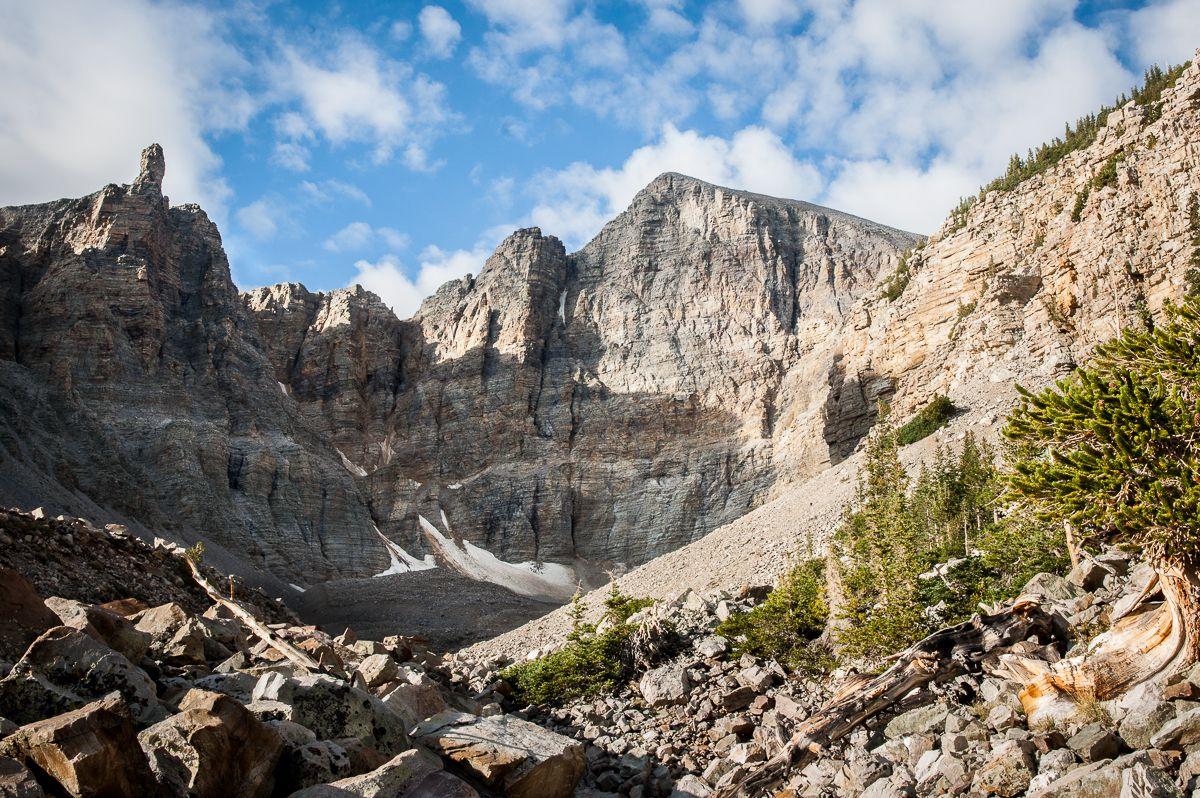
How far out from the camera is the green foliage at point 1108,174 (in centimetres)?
7125

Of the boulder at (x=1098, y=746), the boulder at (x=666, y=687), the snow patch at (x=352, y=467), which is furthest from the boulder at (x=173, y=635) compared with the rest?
the snow patch at (x=352, y=467)

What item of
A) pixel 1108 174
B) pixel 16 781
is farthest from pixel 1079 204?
pixel 16 781

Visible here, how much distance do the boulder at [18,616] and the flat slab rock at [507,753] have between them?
691 cm

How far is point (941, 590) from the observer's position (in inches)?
962

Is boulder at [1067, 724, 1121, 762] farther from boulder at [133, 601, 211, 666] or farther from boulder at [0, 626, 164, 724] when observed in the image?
boulder at [133, 601, 211, 666]

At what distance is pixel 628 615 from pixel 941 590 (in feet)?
47.4

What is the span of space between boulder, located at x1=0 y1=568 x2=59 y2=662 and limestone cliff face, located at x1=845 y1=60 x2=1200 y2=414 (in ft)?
207

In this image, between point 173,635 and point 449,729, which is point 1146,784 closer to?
point 449,729

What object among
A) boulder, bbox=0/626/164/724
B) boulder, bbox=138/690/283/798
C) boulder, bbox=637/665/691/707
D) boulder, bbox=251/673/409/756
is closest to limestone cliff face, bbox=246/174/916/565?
boulder, bbox=637/665/691/707

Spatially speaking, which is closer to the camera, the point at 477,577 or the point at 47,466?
the point at 47,466

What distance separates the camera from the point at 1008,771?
13.2 meters

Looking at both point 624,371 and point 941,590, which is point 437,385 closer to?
point 624,371

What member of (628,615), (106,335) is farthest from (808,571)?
(106,335)

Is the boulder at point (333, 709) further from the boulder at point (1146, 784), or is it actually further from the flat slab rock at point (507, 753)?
the boulder at point (1146, 784)
